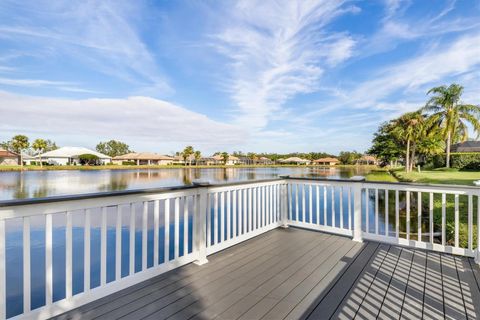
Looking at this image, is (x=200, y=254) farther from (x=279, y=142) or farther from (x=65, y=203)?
(x=279, y=142)

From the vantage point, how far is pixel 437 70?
10.3 metres

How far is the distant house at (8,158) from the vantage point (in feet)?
146

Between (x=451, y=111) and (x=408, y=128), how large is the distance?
3.56 meters

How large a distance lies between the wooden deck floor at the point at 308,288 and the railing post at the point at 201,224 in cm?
14

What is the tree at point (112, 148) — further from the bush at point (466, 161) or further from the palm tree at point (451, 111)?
the bush at point (466, 161)

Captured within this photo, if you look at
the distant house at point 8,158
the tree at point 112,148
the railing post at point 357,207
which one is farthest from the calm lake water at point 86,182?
the tree at point 112,148

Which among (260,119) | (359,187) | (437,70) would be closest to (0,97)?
(260,119)

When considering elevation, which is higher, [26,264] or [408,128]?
[408,128]

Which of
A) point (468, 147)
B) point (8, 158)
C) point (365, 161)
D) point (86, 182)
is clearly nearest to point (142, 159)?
point (8, 158)

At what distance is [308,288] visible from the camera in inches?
83.7

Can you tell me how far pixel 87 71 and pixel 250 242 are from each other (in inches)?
570

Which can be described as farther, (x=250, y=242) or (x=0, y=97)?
(x=0, y=97)

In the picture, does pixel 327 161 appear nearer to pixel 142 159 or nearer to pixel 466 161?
pixel 466 161

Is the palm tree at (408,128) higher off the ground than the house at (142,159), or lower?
higher
